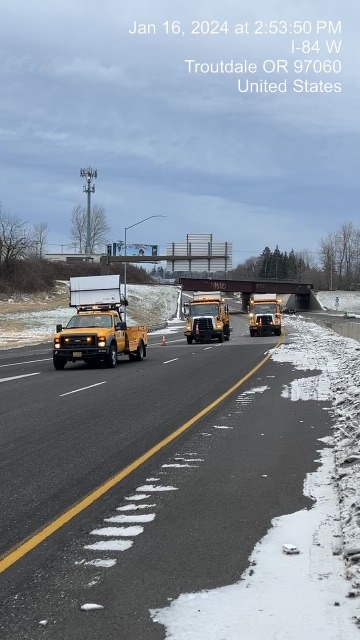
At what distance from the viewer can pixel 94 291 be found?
26.6 m

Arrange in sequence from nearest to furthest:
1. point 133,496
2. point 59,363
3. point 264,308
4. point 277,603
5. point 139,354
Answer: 1. point 277,603
2. point 133,496
3. point 59,363
4. point 139,354
5. point 264,308

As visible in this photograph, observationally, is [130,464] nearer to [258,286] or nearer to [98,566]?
[98,566]

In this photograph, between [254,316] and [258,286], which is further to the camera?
[258,286]

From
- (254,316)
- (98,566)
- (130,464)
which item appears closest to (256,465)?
(130,464)

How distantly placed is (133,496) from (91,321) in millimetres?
17503

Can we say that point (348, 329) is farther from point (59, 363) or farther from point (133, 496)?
point (133, 496)

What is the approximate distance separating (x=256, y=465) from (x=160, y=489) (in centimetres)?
160

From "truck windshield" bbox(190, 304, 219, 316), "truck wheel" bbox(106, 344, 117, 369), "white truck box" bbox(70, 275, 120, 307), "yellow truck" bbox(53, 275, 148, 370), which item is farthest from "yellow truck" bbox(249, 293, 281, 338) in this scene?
"truck wheel" bbox(106, 344, 117, 369)

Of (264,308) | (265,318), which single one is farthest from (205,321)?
(264,308)

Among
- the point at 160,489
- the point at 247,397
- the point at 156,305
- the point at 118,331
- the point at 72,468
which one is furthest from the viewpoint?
the point at 156,305

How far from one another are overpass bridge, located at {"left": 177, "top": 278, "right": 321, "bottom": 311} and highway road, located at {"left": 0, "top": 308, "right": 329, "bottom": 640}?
8743cm

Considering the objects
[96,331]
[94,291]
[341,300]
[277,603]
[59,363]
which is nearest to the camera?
[277,603]

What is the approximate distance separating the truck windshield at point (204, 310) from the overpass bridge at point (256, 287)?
58.6m

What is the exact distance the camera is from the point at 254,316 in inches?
1945
